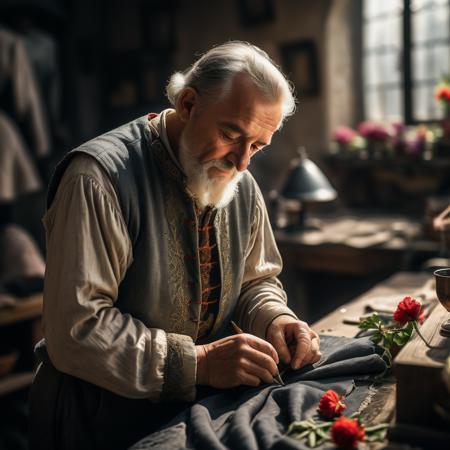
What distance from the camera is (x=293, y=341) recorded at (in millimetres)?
2104

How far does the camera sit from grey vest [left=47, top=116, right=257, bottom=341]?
199cm

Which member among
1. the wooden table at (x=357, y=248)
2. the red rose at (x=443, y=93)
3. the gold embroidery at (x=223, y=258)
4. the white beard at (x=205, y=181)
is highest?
the white beard at (x=205, y=181)

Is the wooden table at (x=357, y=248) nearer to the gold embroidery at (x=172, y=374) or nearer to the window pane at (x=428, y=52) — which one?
the window pane at (x=428, y=52)

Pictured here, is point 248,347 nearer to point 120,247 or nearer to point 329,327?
point 120,247

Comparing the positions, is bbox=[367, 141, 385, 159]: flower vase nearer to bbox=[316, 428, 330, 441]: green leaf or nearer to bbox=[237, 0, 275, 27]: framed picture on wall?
bbox=[237, 0, 275, 27]: framed picture on wall

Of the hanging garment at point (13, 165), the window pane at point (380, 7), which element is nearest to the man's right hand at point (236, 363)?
the hanging garment at point (13, 165)

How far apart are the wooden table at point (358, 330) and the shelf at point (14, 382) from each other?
2.46 metres

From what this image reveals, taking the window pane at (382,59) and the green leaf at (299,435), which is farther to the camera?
the window pane at (382,59)

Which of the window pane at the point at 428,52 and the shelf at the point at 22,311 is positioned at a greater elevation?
the window pane at the point at 428,52

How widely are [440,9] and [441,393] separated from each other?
4517 millimetres

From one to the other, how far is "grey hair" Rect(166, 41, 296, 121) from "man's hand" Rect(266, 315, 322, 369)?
0.72 meters

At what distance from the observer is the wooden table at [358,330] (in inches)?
59.8

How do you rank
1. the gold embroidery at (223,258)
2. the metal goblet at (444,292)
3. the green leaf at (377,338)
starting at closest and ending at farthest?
the metal goblet at (444,292)
the green leaf at (377,338)
the gold embroidery at (223,258)

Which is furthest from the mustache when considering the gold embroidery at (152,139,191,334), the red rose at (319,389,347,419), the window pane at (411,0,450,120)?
the window pane at (411,0,450,120)
